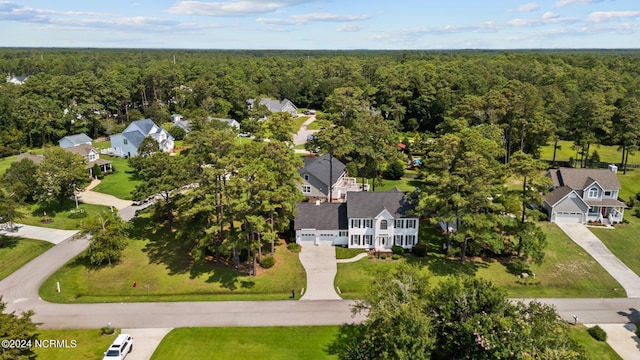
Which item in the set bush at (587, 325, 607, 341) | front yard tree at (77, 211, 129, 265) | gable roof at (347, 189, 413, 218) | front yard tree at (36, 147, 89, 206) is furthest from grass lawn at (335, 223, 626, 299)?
front yard tree at (36, 147, 89, 206)

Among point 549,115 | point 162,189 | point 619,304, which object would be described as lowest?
point 619,304

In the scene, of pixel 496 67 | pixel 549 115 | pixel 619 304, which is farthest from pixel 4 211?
pixel 496 67

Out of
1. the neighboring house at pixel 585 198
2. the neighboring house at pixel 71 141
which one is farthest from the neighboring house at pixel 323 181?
the neighboring house at pixel 71 141

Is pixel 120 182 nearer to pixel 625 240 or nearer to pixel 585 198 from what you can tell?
pixel 585 198

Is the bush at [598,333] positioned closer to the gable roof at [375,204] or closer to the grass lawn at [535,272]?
the grass lawn at [535,272]

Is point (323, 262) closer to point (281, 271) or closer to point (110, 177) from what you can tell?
point (281, 271)
